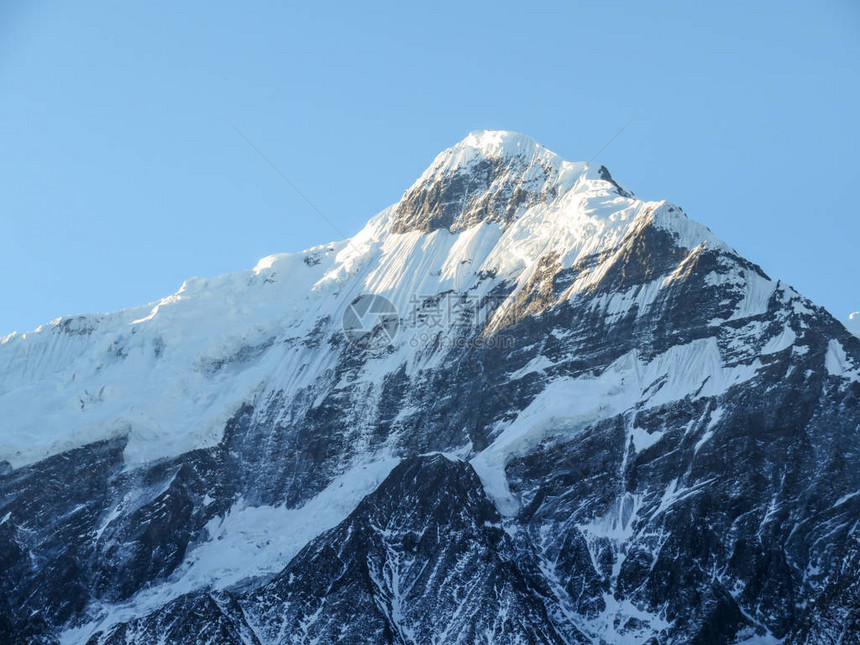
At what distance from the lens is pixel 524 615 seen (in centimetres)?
19825

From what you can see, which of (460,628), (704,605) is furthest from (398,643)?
(704,605)

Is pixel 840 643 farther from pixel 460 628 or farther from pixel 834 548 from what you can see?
pixel 460 628

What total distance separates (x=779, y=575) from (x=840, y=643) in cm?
2565

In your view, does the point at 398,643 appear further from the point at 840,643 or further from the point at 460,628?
the point at 840,643

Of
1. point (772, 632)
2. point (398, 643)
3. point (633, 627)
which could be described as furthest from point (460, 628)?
point (772, 632)

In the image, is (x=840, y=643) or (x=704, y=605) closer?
(x=840, y=643)

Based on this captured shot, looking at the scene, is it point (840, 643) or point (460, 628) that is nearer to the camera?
point (840, 643)

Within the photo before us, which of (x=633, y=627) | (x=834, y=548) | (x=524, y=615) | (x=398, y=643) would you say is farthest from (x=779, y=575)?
(x=398, y=643)

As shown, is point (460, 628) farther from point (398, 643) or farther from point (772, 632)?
point (772, 632)

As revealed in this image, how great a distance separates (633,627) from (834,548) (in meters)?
29.3

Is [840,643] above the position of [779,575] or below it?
below

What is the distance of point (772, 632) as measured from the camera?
630 ft

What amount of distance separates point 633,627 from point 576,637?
7811 mm

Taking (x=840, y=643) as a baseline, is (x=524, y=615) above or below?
above
